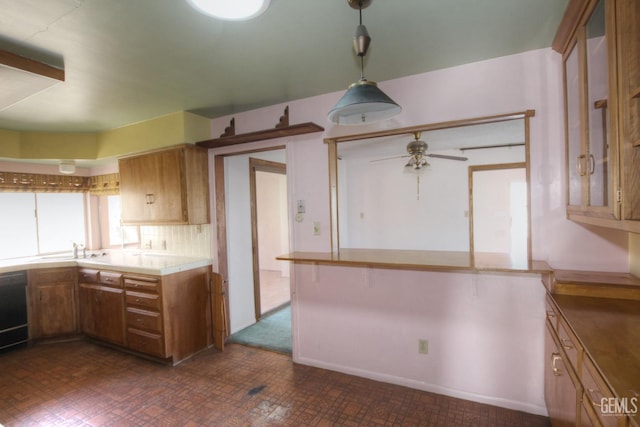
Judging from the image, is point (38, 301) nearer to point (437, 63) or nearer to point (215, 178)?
point (215, 178)

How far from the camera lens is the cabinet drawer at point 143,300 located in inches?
112

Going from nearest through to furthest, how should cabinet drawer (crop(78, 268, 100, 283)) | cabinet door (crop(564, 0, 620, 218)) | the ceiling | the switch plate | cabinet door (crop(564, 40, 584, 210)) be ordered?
cabinet door (crop(564, 0, 620, 218)) → the ceiling → cabinet door (crop(564, 40, 584, 210)) → the switch plate → cabinet drawer (crop(78, 268, 100, 283))

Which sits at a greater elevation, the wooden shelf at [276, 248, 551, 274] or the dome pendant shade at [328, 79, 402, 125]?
the dome pendant shade at [328, 79, 402, 125]

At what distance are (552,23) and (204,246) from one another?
337 cm

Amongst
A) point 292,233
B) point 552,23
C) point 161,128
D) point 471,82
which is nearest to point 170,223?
point 161,128

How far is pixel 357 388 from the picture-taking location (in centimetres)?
241

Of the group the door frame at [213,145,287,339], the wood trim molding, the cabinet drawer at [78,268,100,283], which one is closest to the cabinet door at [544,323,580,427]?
the door frame at [213,145,287,339]

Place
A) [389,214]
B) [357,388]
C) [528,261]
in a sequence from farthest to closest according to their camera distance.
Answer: [389,214], [357,388], [528,261]

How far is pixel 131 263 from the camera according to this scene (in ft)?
10.4

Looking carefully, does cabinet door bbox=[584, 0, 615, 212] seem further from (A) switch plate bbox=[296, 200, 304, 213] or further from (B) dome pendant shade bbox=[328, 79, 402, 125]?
(A) switch plate bbox=[296, 200, 304, 213]

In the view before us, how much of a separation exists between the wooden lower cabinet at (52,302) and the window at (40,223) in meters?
0.87

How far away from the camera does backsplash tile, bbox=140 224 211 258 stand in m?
3.38

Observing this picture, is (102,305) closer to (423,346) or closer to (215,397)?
(215,397)

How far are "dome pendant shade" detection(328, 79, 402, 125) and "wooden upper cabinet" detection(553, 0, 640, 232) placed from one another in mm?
817
